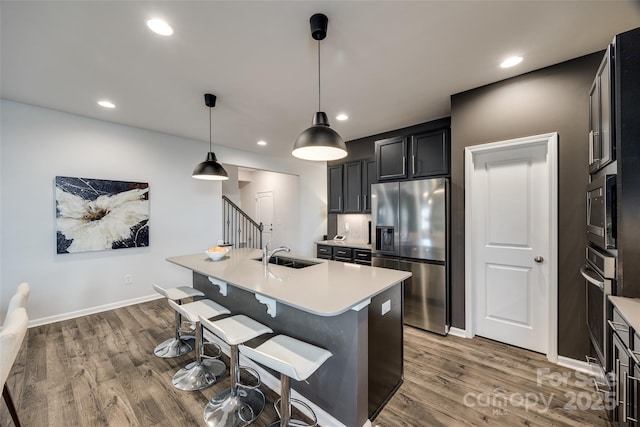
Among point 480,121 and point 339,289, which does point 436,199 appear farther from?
point 339,289

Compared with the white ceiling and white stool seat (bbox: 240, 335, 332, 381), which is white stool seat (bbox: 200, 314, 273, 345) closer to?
white stool seat (bbox: 240, 335, 332, 381)

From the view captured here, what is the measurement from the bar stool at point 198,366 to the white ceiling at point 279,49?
7.20 ft

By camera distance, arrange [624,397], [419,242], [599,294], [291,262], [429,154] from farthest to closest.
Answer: [429,154] < [419,242] < [291,262] < [599,294] < [624,397]

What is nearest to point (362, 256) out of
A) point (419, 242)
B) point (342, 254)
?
point (342, 254)

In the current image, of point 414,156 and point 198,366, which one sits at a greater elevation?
point 414,156

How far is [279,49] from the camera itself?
6.97 ft

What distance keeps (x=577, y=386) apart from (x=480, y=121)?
2523mm

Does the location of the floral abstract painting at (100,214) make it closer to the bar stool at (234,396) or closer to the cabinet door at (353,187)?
the bar stool at (234,396)

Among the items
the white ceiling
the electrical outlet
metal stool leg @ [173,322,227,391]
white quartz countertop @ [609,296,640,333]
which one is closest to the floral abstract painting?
the white ceiling

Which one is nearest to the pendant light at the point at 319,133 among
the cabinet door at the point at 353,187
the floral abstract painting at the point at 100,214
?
the cabinet door at the point at 353,187

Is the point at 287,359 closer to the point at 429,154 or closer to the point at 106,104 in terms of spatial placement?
the point at 429,154

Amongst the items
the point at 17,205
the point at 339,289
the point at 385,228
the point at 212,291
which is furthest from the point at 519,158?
the point at 17,205

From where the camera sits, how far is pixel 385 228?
342 cm

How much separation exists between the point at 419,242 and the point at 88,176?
4.60m
